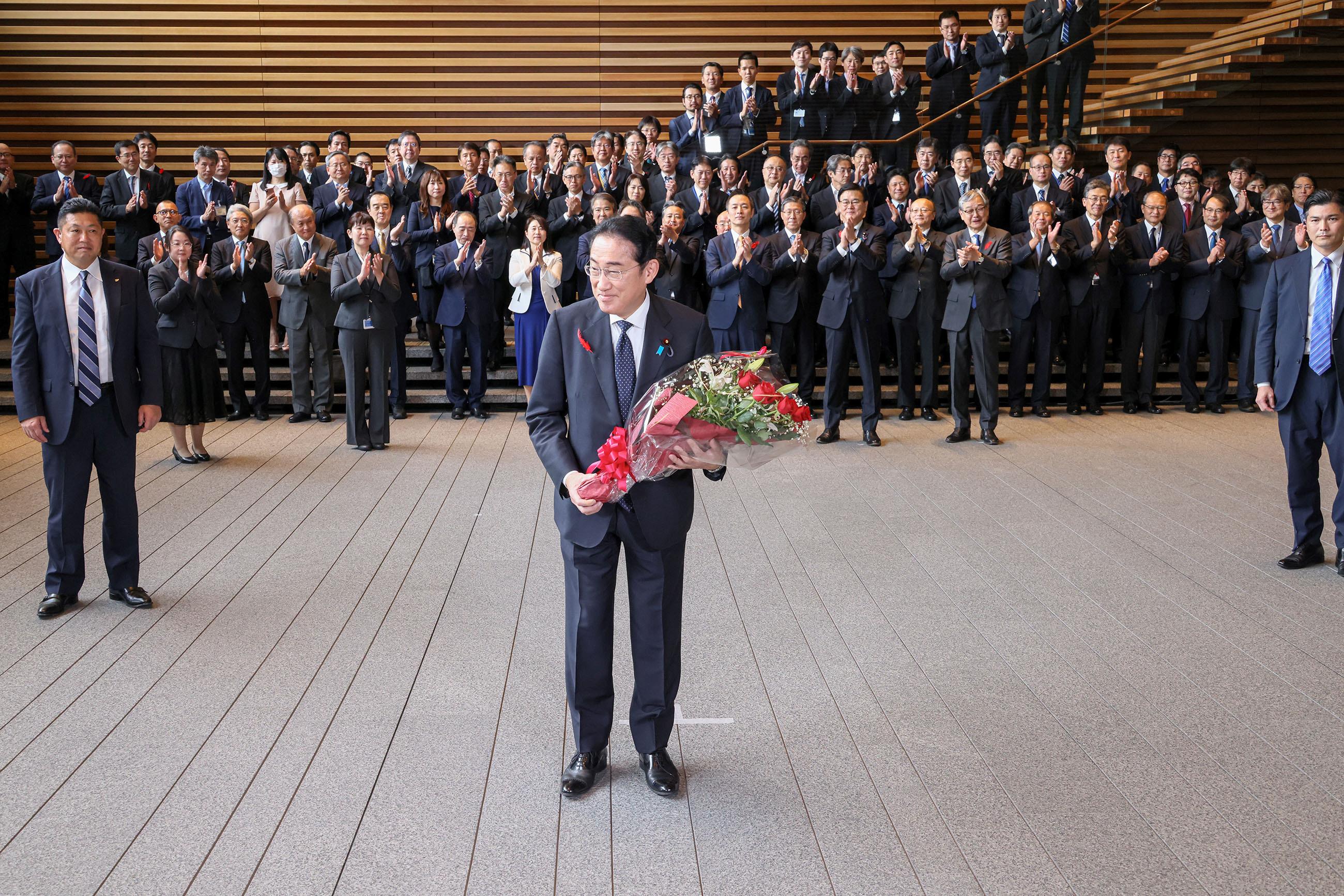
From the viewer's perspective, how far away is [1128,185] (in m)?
10.4

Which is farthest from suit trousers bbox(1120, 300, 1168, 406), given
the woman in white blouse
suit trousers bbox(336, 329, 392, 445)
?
suit trousers bbox(336, 329, 392, 445)

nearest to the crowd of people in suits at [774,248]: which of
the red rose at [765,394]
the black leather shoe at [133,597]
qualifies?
the black leather shoe at [133,597]

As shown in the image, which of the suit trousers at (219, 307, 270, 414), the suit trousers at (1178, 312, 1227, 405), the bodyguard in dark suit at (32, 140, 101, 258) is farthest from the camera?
the bodyguard in dark suit at (32, 140, 101, 258)

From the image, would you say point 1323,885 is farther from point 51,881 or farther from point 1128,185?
point 1128,185

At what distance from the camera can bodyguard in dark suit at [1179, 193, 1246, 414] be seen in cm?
941

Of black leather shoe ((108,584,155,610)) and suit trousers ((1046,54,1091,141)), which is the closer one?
black leather shoe ((108,584,155,610))

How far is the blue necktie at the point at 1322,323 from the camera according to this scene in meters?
5.15

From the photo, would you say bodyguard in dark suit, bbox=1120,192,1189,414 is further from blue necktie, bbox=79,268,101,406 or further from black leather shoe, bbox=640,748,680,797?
blue necktie, bbox=79,268,101,406

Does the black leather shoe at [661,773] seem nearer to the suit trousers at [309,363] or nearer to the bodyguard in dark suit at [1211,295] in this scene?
the suit trousers at [309,363]

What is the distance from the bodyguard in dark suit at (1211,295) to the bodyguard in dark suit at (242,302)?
7755 mm

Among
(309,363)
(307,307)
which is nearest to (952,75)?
(307,307)

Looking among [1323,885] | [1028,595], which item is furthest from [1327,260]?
[1323,885]

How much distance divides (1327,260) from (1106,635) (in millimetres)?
2233

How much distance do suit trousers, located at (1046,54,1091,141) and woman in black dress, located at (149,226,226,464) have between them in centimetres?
816
